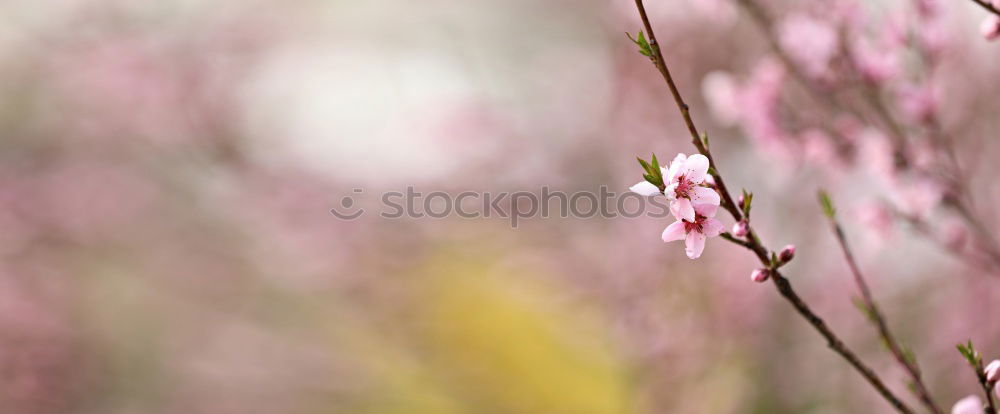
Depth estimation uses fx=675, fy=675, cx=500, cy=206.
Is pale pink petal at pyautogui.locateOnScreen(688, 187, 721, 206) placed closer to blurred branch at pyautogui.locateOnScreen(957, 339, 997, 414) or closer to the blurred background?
blurred branch at pyautogui.locateOnScreen(957, 339, 997, 414)

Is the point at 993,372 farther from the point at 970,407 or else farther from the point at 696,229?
the point at 696,229

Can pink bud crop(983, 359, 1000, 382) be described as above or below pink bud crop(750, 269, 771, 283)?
below

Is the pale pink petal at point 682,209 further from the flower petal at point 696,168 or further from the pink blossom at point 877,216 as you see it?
the pink blossom at point 877,216

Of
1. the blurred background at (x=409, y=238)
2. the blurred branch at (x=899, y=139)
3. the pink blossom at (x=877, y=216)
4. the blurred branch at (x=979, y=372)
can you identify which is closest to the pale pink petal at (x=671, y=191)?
the blurred branch at (x=979, y=372)

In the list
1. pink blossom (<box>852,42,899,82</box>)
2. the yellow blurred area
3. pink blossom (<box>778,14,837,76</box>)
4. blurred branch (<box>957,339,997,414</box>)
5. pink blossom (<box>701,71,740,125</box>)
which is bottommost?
blurred branch (<box>957,339,997,414</box>)

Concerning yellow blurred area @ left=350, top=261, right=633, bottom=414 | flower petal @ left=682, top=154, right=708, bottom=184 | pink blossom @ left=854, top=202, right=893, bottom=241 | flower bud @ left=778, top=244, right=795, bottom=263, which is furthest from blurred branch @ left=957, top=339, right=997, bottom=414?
yellow blurred area @ left=350, top=261, right=633, bottom=414

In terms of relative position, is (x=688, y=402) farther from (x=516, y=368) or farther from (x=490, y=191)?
(x=490, y=191)

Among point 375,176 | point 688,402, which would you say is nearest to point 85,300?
point 375,176
